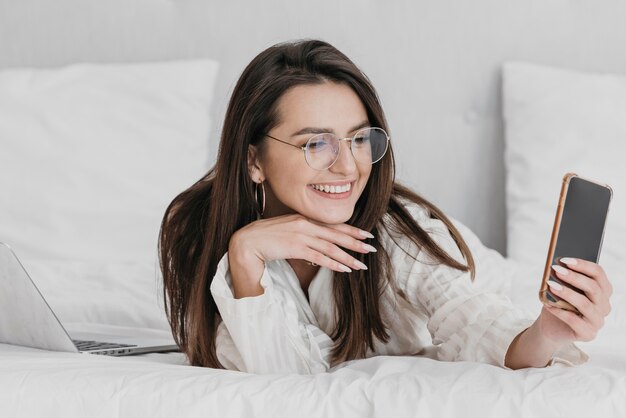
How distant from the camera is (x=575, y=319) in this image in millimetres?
1060

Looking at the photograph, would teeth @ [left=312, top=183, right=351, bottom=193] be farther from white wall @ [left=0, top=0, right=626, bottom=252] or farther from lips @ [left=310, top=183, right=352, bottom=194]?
white wall @ [left=0, top=0, right=626, bottom=252]

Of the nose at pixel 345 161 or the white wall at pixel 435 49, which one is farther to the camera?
the white wall at pixel 435 49

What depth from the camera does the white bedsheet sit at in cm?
96

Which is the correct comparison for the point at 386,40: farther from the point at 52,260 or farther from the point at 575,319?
the point at 575,319

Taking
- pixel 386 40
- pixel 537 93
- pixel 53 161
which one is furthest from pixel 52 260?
pixel 537 93

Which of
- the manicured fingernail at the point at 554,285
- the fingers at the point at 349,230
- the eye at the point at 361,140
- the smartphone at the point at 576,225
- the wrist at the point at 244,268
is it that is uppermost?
the eye at the point at 361,140

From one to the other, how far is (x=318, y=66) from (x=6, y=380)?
2.08 ft

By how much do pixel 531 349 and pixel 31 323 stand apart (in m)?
0.72

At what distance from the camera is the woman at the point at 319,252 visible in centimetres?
128

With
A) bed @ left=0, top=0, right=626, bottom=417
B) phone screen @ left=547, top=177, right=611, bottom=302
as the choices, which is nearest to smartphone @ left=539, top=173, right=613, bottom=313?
phone screen @ left=547, top=177, right=611, bottom=302

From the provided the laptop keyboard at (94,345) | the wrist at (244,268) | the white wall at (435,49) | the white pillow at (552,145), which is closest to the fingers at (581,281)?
the wrist at (244,268)

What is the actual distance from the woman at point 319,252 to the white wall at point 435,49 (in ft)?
3.15

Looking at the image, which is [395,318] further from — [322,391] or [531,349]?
[322,391]

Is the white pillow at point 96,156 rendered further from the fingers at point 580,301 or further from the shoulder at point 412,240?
the fingers at point 580,301
